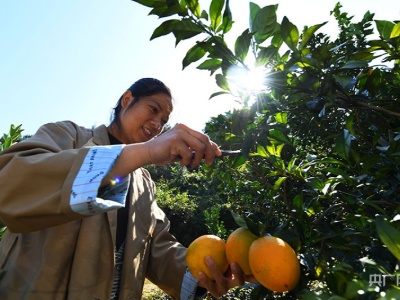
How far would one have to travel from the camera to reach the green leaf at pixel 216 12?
2.64 ft

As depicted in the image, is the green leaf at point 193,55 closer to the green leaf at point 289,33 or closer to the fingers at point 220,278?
the green leaf at point 289,33

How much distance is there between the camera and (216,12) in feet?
2.66

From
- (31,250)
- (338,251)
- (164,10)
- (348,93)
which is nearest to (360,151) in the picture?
(348,93)

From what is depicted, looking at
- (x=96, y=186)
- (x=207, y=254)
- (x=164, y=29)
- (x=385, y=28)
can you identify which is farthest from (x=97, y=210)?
(x=385, y=28)

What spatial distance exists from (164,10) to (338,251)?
2.30 ft

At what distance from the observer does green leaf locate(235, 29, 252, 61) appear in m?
0.79

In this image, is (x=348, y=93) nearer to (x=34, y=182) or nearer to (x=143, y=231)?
(x=34, y=182)

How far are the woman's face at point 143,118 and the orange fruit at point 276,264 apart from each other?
83cm

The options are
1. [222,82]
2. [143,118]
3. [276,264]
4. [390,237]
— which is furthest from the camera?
[143,118]

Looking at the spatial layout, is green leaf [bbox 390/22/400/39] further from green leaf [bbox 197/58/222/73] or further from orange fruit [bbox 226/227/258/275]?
orange fruit [bbox 226/227/258/275]

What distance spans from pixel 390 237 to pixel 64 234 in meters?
0.95

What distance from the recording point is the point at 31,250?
1090 mm

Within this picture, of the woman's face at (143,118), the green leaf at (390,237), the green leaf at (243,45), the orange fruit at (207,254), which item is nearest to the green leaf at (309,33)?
the green leaf at (243,45)

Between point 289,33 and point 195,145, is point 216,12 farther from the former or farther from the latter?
point 195,145
